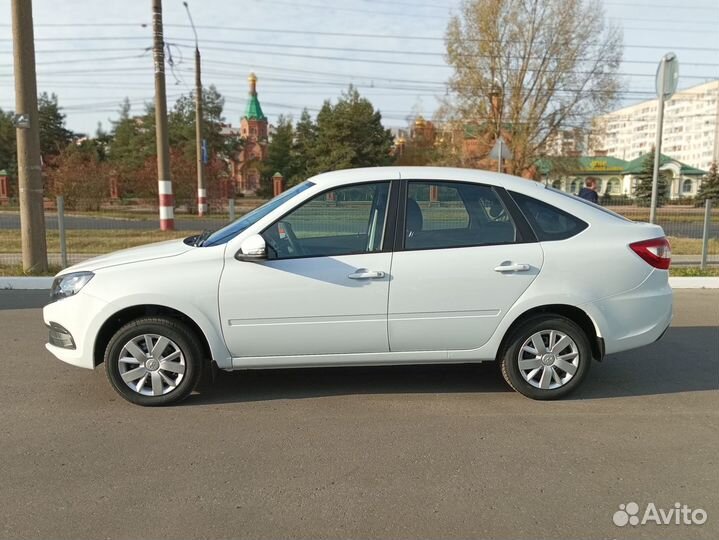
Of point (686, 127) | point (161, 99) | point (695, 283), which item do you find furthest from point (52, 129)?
point (686, 127)

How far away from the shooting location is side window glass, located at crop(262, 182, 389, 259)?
4125 mm

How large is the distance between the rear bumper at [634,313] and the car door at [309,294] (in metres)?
1.61

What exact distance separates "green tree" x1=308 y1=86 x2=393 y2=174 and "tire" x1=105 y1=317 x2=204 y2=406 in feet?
152

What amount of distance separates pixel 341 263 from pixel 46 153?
2320 inches

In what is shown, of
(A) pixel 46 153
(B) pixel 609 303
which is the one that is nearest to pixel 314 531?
(B) pixel 609 303

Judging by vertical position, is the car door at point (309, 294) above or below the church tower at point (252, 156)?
below

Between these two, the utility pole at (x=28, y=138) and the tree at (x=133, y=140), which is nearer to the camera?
the utility pole at (x=28, y=138)

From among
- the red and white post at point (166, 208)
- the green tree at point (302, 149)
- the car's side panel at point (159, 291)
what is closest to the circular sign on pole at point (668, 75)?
the car's side panel at point (159, 291)

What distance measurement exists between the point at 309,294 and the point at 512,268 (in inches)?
58.2

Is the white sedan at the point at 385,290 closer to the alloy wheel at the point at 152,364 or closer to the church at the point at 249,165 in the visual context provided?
the alloy wheel at the point at 152,364

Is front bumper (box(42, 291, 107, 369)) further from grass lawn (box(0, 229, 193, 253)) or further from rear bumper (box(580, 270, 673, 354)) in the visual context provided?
grass lawn (box(0, 229, 193, 253))

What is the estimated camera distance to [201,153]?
88.2 feet

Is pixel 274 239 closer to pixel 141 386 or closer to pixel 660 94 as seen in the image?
pixel 141 386

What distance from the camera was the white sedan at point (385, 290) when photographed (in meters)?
4.00
